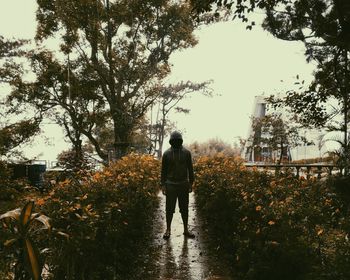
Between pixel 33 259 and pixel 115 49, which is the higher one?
pixel 115 49

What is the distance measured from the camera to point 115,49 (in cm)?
2181

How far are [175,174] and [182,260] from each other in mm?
1824

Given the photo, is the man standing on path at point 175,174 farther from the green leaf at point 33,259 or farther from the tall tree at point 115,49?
the tall tree at point 115,49

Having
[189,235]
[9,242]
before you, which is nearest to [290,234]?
[9,242]

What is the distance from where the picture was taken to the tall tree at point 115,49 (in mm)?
20038

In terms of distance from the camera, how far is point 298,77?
26.9 feet

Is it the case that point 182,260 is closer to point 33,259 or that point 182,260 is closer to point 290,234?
point 290,234

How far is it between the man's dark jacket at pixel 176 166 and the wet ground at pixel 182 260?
4.03ft

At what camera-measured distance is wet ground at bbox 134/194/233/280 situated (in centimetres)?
Answer: 562

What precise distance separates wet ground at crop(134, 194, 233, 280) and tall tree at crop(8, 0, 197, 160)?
1277 centimetres

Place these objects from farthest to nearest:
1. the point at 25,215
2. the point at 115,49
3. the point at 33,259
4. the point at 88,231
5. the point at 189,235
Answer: the point at 115,49, the point at 189,235, the point at 88,231, the point at 25,215, the point at 33,259

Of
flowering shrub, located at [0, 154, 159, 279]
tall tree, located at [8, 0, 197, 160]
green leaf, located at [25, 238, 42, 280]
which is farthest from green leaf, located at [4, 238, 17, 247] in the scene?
tall tree, located at [8, 0, 197, 160]

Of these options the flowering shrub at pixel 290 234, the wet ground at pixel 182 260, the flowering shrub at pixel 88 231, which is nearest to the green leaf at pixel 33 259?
the flowering shrub at pixel 88 231

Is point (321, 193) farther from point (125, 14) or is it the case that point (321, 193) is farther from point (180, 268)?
point (125, 14)
